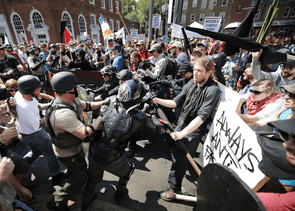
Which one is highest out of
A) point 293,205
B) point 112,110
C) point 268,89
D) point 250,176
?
point 268,89

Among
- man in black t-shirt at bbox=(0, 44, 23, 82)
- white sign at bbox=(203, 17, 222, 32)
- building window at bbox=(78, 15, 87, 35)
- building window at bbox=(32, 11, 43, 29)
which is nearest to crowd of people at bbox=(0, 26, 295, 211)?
man in black t-shirt at bbox=(0, 44, 23, 82)

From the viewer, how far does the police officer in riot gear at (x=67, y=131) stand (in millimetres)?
1766

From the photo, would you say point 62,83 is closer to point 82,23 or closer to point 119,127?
point 119,127

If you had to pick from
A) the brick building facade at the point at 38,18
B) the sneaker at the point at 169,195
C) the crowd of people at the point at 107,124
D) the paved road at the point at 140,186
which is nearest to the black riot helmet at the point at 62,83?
the crowd of people at the point at 107,124

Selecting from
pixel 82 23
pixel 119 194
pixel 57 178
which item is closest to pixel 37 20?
pixel 82 23

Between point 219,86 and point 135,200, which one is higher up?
point 219,86

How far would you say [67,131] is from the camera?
1.85 metres

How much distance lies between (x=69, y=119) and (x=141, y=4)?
162ft

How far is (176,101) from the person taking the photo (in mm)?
2529

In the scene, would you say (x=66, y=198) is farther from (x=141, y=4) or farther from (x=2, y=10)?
(x=141, y=4)

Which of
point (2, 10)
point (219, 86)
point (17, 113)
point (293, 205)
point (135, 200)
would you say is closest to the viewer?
point (293, 205)

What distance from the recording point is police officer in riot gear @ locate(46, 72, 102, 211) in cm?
177

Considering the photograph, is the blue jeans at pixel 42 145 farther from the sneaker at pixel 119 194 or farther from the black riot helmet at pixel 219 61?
the black riot helmet at pixel 219 61

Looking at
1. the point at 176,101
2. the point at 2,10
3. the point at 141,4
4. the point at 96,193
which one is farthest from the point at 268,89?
the point at 141,4
